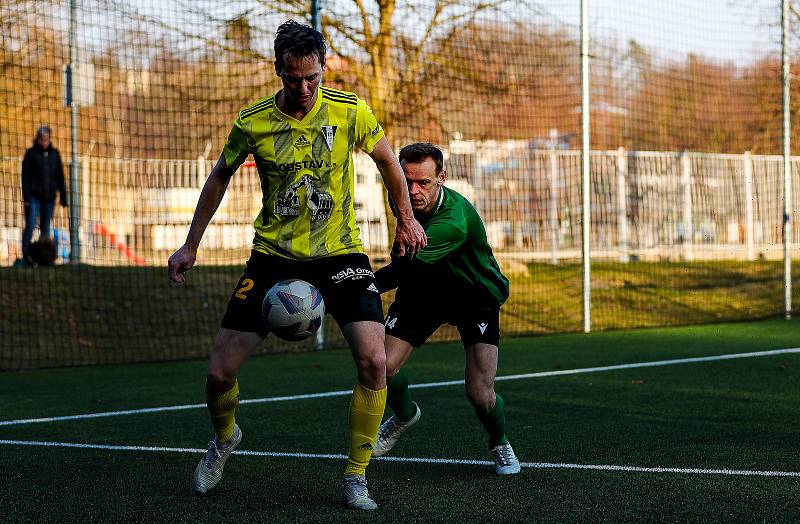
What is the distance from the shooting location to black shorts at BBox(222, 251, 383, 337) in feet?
16.3

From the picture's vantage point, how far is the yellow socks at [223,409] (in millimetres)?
5152

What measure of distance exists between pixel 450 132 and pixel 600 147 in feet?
11.5

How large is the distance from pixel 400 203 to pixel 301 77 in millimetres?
710

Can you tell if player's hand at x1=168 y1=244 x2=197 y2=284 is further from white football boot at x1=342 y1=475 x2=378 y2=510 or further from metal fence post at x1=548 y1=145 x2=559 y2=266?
metal fence post at x1=548 y1=145 x2=559 y2=266

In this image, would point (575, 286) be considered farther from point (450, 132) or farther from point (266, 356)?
point (266, 356)

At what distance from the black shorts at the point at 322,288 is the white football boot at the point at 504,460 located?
106 cm

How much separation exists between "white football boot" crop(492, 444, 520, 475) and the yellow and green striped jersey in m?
1.33

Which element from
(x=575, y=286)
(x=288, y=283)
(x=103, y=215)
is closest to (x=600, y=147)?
(x=575, y=286)

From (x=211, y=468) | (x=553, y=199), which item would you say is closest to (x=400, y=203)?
(x=211, y=468)

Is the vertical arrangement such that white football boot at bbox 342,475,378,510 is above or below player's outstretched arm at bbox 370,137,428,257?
below

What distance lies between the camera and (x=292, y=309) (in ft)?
15.8

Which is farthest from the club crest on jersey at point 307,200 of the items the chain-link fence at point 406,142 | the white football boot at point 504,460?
the chain-link fence at point 406,142

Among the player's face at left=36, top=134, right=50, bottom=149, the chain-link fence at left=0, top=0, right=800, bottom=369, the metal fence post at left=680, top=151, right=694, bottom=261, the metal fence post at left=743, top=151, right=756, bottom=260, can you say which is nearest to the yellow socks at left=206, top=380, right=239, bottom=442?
the chain-link fence at left=0, top=0, right=800, bottom=369

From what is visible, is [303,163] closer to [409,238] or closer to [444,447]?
[409,238]
